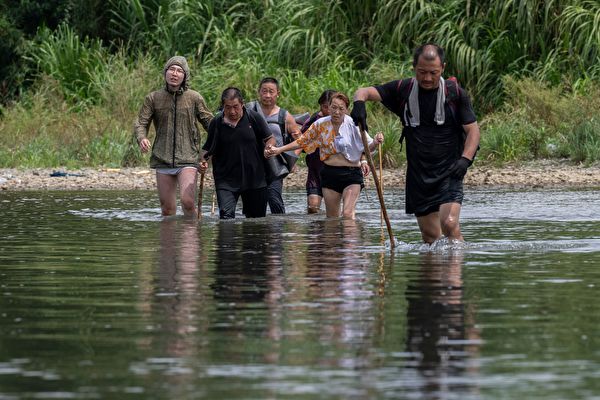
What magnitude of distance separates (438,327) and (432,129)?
12.4ft

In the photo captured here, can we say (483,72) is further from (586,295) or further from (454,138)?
(586,295)

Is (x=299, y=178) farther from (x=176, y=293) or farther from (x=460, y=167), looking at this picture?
(x=176, y=293)

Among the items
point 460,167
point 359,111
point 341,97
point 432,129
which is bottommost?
point 460,167

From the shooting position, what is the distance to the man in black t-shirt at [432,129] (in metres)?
11.7

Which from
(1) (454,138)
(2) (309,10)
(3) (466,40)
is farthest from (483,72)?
(1) (454,138)

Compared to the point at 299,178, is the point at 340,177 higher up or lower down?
higher up

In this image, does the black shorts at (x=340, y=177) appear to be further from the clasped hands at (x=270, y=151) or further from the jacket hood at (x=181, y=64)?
the jacket hood at (x=181, y=64)

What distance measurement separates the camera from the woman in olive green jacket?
16.2 metres

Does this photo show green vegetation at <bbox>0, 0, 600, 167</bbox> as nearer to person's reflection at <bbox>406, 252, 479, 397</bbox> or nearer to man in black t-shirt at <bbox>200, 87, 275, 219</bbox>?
man in black t-shirt at <bbox>200, 87, 275, 219</bbox>

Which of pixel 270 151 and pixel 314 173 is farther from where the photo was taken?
pixel 314 173

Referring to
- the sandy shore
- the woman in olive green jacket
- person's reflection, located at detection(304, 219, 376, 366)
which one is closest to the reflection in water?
person's reflection, located at detection(304, 219, 376, 366)

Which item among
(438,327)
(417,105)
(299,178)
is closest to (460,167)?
(417,105)

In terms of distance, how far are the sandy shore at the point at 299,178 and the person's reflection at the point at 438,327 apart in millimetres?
12257

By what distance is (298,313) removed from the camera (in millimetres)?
9016
